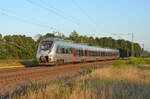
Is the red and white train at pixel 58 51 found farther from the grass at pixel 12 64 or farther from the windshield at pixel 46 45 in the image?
the grass at pixel 12 64

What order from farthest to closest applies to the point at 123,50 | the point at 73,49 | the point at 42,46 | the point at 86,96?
the point at 123,50, the point at 73,49, the point at 42,46, the point at 86,96

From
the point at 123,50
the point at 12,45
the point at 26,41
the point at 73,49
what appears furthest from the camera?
the point at 123,50

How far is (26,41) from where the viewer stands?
155ft

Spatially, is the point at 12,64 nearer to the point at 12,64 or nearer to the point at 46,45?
the point at 12,64

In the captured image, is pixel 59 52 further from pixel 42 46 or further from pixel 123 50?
pixel 123 50

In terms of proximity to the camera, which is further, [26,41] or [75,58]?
[26,41]

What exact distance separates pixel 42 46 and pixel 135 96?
15.6 meters

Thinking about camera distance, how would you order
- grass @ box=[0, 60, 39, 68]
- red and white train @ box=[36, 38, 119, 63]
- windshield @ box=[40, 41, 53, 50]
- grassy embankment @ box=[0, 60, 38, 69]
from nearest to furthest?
red and white train @ box=[36, 38, 119, 63] → windshield @ box=[40, 41, 53, 50] → grass @ box=[0, 60, 39, 68] → grassy embankment @ box=[0, 60, 38, 69]

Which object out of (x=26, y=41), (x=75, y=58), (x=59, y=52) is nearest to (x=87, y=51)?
(x=75, y=58)

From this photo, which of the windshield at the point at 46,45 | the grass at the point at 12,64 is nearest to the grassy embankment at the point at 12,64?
the grass at the point at 12,64

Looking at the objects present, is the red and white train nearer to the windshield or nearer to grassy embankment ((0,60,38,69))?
→ the windshield

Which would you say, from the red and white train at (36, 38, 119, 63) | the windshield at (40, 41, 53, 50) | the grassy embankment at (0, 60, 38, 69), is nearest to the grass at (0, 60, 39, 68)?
the grassy embankment at (0, 60, 38, 69)

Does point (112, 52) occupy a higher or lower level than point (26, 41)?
lower

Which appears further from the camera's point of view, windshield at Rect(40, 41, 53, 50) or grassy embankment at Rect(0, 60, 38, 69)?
grassy embankment at Rect(0, 60, 38, 69)
